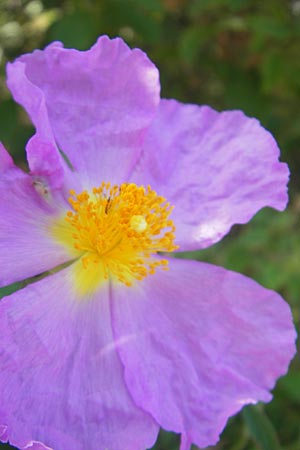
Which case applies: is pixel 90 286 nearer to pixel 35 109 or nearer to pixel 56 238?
pixel 56 238

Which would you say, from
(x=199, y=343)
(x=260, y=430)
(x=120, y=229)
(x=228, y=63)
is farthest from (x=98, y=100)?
(x=228, y=63)

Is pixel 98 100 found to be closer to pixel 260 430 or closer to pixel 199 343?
pixel 199 343

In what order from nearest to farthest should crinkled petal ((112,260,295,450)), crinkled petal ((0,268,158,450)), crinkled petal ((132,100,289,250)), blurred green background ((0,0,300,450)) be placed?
1. crinkled petal ((0,268,158,450))
2. crinkled petal ((112,260,295,450))
3. crinkled petal ((132,100,289,250))
4. blurred green background ((0,0,300,450))

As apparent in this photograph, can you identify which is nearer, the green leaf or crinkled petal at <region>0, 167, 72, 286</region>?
crinkled petal at <region>0, 167, 72, 286</region>

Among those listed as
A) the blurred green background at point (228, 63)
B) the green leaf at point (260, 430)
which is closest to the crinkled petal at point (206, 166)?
the green leaf at point (260, 430)

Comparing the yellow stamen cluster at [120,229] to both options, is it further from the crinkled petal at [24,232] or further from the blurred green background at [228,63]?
the blurred green background at [228,63]

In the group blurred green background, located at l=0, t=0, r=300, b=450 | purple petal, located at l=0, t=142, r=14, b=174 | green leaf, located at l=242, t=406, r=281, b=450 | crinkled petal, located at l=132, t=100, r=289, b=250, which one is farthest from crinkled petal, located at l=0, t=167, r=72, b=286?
blurred green background, located at l=0, t=0, r=300, b=450

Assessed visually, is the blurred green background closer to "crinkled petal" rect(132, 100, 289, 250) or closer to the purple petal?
"crinkled petal" rect(132, 100, 289, 250)
